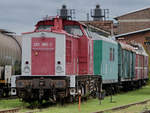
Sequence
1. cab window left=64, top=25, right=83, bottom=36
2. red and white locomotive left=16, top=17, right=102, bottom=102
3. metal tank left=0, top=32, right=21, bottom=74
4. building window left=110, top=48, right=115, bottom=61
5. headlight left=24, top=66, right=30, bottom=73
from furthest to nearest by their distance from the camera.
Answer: building window left=110, top=48, right=115, bottom=61 < metal tank left=0, top=32, right=21, bottom=74 < cab window left=64, top=25, right=83, bottom=36 < headlight left=24, top=66, right=30, bottom=73 < red and white locomotive left=16, top=17, right=102, bottom=102

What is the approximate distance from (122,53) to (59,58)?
1101 centimetres

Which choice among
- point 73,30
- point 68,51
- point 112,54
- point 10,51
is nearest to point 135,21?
point 112,54

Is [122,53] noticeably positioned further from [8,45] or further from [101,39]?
[8,45]

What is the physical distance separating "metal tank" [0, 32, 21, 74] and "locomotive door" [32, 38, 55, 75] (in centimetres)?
431

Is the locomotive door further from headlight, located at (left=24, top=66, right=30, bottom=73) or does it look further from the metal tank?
the metal tank

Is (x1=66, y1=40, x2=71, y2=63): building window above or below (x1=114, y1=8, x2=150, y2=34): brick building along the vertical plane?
below

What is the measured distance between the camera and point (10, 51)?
20.7m

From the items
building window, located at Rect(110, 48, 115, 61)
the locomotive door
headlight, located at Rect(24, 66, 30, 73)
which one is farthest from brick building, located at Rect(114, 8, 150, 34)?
headlight, located at Rect(24, 66, 30, 73)

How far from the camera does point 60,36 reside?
15.7 meters

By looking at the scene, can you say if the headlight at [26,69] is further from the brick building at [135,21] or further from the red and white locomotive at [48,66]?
the brick building at [135,21]

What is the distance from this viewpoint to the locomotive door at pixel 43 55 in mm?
15758

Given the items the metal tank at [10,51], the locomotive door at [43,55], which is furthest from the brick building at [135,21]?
the locomotive door at [43,55]

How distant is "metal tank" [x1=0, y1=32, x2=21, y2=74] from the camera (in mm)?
19850

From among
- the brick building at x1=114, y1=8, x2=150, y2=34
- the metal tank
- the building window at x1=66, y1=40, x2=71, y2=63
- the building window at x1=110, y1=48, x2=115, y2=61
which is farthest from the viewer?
the brick building at x1=114, y1=8, x2=150, y2=34
